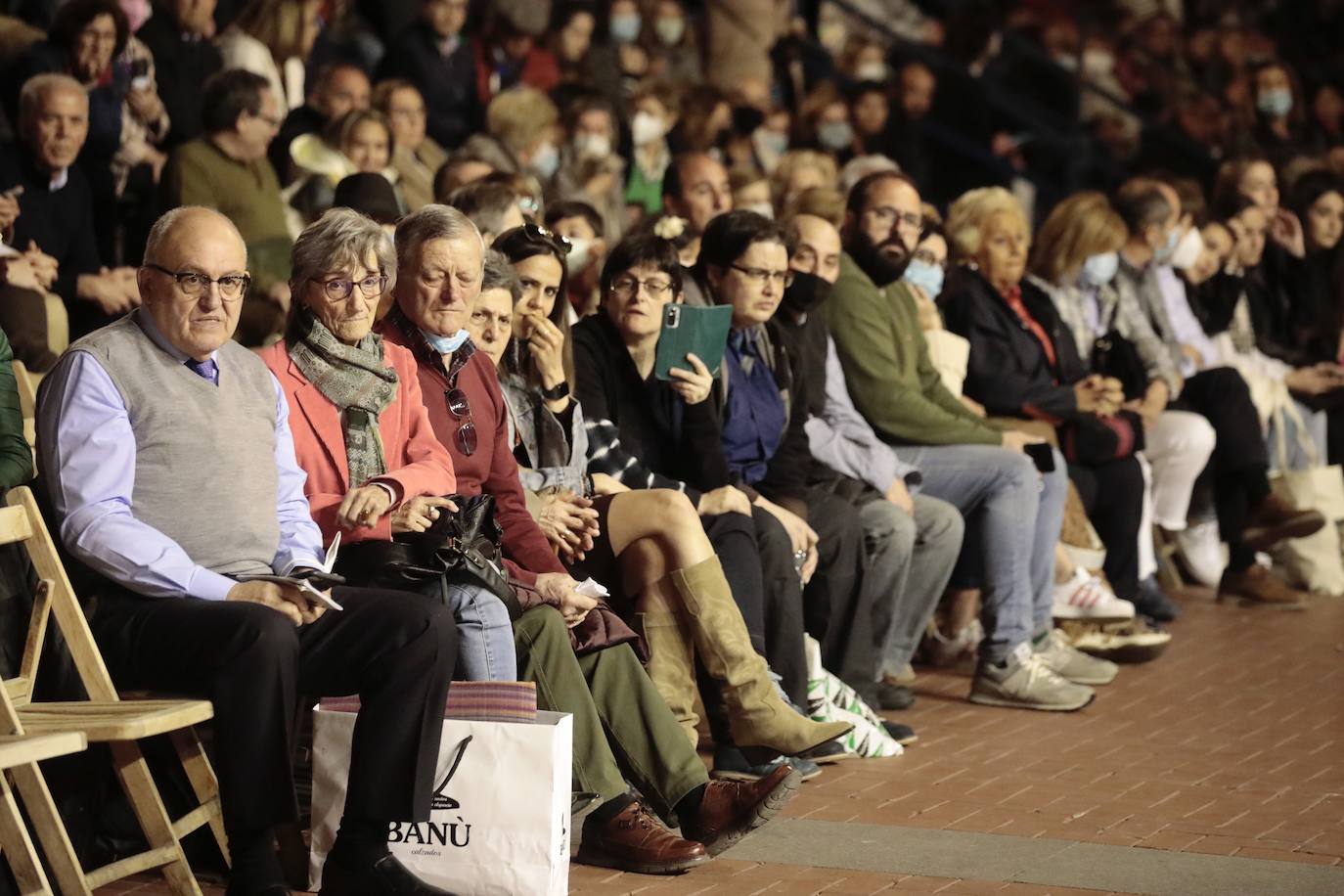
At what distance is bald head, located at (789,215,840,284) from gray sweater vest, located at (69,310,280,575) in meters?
3.24

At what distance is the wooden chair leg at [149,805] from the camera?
4.45 m

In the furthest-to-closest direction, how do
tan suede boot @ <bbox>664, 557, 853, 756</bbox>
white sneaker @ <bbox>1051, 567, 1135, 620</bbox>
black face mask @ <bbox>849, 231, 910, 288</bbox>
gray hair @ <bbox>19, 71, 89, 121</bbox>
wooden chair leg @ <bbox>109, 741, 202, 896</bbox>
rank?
white sneaker @ <bbox>1051, 567, 1135, 620</bbox>
black face mask @ <bbox>849, 231, 910, 288</bbox>
gray hair @ <bbox>19, 71, 89, 121</bbox>
tan suede boot @ <bbox>664, 557, 853, 756</bbox>
wooden chair leg @ <bbox>109, 741, 202, 896</bbox>

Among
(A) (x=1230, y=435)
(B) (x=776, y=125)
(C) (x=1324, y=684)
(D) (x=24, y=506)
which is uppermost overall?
(B) (x=776, y=125)

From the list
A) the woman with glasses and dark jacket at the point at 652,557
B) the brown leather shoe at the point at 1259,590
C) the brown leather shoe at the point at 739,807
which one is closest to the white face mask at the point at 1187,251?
the brown leather shoe at the point at 1259,590

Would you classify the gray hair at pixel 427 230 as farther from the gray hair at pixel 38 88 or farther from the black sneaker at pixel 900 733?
the gray hair at pixel 38 88

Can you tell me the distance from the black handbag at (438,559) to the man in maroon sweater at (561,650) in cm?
19

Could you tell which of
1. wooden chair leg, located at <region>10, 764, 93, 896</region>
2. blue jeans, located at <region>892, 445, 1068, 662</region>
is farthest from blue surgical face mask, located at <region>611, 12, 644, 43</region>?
wooden chair leg, located at <region>10, 764, 93, 896</region>

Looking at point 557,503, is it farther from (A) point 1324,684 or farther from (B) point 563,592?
(A) point 1324,684

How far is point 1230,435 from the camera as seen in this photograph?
955 cm

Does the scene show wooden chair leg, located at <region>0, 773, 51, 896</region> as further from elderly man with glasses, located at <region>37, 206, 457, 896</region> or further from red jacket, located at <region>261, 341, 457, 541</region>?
red jacket, located at <region>261, 341, 457, 541</region>

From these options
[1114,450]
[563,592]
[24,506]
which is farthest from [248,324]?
[1114,450]

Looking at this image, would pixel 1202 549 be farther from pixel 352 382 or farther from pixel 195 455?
pixel 195 455

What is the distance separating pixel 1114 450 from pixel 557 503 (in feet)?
11.9

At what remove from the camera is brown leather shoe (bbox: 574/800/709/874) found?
16.3ft
